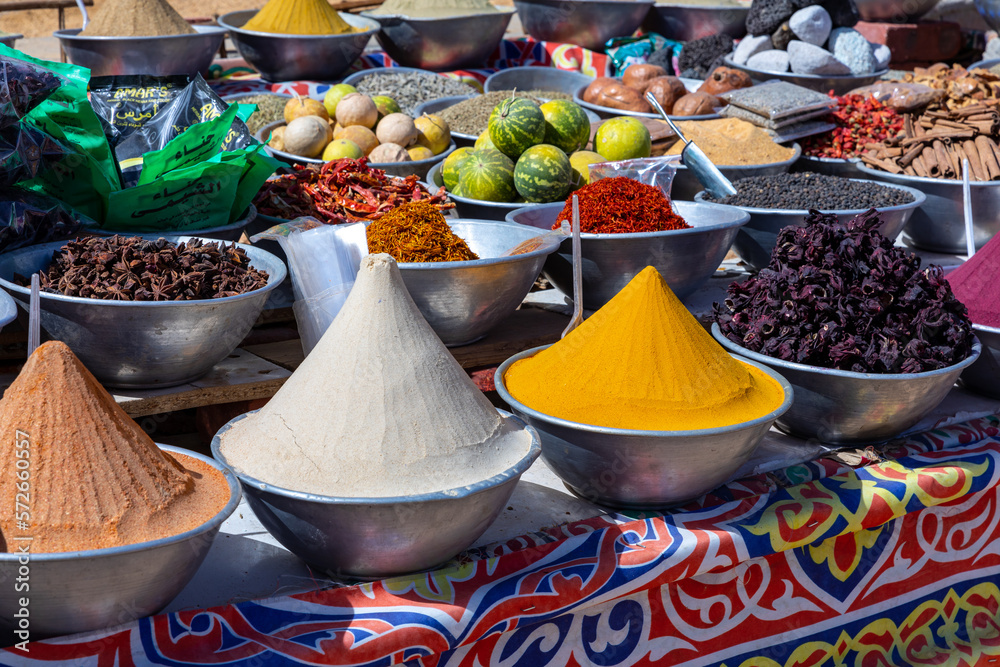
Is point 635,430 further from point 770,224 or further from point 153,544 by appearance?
point 770,224

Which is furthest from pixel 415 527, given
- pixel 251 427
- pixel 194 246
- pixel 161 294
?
pixel 194 246

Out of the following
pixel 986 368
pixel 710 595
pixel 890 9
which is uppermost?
pixel 890 9

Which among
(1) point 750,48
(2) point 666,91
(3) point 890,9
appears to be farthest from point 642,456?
(3) point 890,9

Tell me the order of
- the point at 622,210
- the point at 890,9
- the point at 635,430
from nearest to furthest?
the point at 635,430
the point at 622,210
the point at 890,9

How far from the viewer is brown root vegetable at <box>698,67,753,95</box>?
9.30ft

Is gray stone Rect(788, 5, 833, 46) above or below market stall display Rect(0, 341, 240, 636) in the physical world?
above

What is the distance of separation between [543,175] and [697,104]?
0.98 metres

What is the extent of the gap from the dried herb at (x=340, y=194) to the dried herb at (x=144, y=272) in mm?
477

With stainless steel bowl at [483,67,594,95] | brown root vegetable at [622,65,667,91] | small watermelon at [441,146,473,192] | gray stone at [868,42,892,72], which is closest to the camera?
small watermelon at [441,146,473,192]

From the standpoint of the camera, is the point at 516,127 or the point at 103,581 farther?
the point at 516,127

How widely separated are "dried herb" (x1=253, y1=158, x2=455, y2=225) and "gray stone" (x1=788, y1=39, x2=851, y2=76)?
2010mm

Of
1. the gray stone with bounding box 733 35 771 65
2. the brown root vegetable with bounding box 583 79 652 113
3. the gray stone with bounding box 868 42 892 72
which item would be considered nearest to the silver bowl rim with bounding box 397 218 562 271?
the brown root vegetable with bounding box 583 79 652 113

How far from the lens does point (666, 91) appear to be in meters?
2.75

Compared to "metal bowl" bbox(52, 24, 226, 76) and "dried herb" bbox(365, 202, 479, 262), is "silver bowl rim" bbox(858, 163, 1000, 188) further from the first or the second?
"metal bowl" bbox(52, 24, 226, 76)
